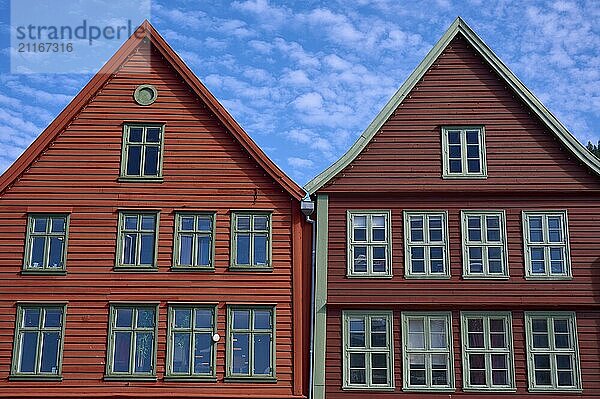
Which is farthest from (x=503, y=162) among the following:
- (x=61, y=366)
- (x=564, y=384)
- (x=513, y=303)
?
(x=61, y=366)

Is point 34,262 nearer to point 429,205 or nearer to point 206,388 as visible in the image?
point 206,388

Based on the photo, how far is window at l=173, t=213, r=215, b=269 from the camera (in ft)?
80.7

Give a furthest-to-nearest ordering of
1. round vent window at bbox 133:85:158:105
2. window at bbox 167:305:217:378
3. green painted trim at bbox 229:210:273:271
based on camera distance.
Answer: round vent window at bbox 133:85:158:105, green painted trim at bbox 229:210:273:271, window at bbox 167:305:217:378

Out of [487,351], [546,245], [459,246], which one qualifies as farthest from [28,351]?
[546,245]

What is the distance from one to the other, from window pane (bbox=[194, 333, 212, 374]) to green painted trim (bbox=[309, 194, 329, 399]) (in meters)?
3.02

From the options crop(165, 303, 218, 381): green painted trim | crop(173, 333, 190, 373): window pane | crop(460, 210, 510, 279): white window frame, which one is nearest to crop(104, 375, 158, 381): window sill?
crop(165, 303, 218, 381): green painted trim

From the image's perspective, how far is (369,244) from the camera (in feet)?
81.0

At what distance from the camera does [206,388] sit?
23.5m

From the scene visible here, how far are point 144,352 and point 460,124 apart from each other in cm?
1169

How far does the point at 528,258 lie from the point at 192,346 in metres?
10.1

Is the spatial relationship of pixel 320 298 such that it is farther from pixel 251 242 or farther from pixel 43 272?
pixel 43 272

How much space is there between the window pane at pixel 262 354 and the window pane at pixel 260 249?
2.19 meters

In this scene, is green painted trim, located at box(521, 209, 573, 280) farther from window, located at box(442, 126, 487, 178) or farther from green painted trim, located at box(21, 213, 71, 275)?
green painted trim, located at box(21, 213, 71, 275)

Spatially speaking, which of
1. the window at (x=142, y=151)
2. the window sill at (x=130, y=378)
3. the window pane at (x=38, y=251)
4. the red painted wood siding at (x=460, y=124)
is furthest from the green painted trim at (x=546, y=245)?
the window pane at (x=38, y=251)
